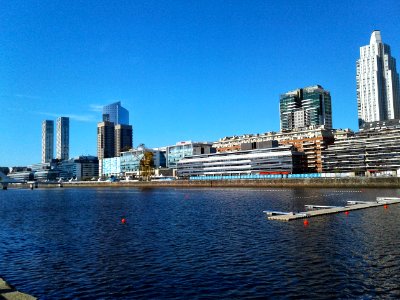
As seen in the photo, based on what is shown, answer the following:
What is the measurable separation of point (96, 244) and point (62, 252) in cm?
418

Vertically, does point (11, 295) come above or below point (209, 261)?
above

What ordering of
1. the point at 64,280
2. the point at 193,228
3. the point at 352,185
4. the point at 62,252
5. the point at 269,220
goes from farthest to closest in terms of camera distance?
the point at 352,185, the point at 269,220, the point at 193,228, the point at 62,252, the point at 64,280

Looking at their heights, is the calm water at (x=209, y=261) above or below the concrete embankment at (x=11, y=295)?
below

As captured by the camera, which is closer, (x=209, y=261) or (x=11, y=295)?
(x=11, y=295)

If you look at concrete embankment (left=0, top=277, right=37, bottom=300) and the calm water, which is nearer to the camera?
concrete embankment (left=0, top=277, right=37, bottom=300)

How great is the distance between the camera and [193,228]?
46969 millimetres

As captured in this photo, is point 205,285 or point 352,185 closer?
point 205,285

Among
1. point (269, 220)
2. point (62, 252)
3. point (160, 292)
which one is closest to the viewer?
point (160, 292)

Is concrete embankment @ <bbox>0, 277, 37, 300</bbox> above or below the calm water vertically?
above

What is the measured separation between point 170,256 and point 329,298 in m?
14.2

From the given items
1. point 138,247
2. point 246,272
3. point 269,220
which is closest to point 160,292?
point 246,272

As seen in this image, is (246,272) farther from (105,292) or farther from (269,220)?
(269,220)

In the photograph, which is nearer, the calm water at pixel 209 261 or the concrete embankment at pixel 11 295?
the concrete embankment at pixel 11 295

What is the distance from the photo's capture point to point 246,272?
84.7ft
